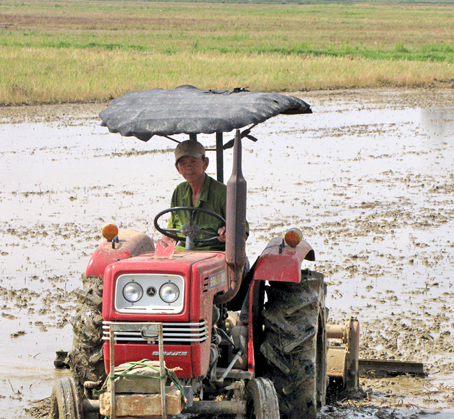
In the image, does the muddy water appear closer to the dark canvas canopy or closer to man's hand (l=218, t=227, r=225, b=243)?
man's hand (l=218, t=227, r=225, b=243)

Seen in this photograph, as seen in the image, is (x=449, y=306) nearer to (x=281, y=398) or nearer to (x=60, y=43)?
(x=281, y=398)

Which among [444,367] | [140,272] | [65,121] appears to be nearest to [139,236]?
[140,272]

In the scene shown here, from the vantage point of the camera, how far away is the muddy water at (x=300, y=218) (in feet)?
19.4

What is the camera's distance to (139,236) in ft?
16.4

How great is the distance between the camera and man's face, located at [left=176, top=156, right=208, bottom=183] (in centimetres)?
475

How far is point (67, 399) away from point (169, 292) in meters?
0.72

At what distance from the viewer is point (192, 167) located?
15.6 feet

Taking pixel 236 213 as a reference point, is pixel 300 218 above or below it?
below

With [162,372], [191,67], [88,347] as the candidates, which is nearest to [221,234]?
[88,347]

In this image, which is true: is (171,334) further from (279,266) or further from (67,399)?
(279,266)

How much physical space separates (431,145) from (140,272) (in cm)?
1304

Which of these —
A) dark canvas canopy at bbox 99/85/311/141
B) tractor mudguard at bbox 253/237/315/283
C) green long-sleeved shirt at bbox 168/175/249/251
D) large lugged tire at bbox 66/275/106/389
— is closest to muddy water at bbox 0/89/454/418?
large lugged tire at bbox 66/275/106/389

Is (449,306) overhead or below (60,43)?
below

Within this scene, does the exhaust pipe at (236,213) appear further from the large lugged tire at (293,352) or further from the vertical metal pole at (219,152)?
the vertical metal pole at (219,152)
